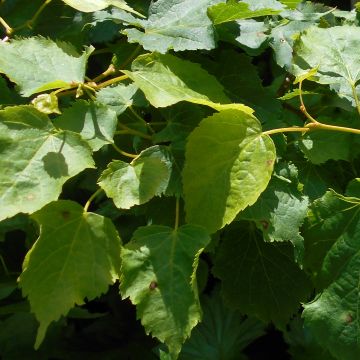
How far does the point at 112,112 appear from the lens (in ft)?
2.68

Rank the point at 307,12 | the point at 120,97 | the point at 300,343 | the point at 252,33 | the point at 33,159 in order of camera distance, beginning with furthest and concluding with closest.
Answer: the point at 300,343 → the point at 307,12 → the point at 252,33 → the point at 120,97 → the point at 33,159

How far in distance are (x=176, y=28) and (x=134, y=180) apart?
0.83 feet

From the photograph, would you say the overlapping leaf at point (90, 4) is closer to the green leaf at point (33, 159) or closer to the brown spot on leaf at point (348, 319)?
the green leaf at point (33, 159)

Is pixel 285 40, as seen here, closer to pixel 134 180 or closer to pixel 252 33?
pixel 252 33

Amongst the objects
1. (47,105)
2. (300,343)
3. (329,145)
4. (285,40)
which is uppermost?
(47,105)

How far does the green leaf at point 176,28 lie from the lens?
88 cm

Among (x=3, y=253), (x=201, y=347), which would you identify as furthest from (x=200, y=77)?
(x=201, y=347)

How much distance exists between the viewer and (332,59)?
960 millimetres

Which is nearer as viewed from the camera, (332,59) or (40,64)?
(40,64)

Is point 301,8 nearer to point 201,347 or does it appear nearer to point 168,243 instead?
point 168,243

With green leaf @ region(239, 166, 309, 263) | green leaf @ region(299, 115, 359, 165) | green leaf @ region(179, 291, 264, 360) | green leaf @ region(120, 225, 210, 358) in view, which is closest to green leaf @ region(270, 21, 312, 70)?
green leaf @ region(299, 115, 359, 165)

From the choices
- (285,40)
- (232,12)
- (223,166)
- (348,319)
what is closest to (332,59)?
(285,40)

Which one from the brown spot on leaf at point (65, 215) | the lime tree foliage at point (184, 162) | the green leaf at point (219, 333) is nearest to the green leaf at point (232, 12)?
the lime tree foliage at point (184, 162)

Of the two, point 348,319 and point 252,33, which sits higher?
point 252,33
